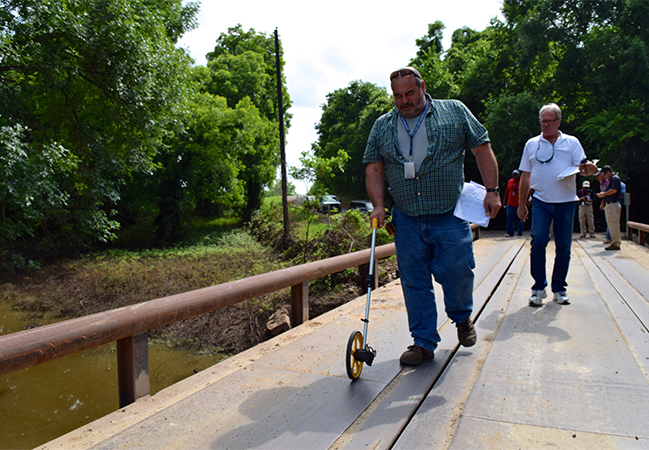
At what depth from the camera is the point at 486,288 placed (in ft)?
17.9

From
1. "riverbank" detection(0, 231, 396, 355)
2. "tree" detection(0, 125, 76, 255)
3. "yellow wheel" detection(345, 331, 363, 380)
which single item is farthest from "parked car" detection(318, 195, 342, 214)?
"yellow wheel" detection(345, 331, 363, 380)

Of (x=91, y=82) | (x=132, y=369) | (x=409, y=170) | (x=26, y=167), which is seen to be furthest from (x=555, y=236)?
(x=91, y=82)

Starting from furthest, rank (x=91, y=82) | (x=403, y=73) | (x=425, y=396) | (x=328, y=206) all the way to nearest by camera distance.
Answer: (x=328, y=206), (x=91, y=82), (x=403, y=73), (x=425, y=396)

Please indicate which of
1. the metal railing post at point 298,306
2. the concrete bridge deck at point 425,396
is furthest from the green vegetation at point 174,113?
the concrete bridge deck at point 425,396

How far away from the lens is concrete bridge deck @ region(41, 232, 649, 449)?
2137 mm

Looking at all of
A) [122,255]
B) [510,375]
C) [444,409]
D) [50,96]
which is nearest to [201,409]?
[444,409]

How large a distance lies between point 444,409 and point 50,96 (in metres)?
14.8

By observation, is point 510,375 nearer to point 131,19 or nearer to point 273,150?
point 131,19

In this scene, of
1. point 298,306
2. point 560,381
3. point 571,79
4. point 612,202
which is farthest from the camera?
point 571,79

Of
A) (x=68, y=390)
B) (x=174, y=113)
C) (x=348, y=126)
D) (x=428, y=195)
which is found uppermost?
(x=348, y=126)

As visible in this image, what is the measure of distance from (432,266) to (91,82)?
12.4 m

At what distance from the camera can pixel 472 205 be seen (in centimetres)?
305

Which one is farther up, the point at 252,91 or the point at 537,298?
the point at 252,91

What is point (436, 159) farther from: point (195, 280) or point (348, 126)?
point (348, 126)
